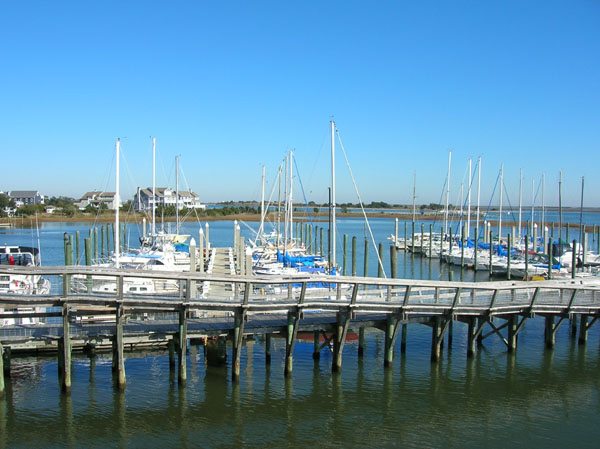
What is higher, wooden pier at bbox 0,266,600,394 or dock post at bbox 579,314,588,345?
wooden pier at bbox 0,266,600,394

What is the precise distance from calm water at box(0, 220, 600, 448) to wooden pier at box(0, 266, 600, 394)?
25.0 inches

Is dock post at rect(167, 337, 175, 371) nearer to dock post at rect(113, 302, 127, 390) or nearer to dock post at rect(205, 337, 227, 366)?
dock post at rect(205, 337, 227, 366)

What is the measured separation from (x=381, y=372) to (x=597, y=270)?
1372 inches

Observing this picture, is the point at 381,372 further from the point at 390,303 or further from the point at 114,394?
the point at 114,394

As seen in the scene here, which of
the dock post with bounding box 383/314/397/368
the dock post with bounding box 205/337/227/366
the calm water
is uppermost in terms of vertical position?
the dock post with bounding box 383/314/397/368

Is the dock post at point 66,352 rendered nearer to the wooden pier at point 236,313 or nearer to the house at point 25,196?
the wooden pier at point 236,313

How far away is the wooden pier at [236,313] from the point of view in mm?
16953

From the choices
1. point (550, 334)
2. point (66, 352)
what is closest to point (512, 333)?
point (550, 334)

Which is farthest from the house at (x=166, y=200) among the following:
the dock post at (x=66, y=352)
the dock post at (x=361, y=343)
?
the dock post at (x=66, y=352)

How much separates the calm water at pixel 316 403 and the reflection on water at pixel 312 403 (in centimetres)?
4

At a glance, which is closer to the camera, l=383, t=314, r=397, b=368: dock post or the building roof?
l=383, t=314, r=397, b=368: dock post

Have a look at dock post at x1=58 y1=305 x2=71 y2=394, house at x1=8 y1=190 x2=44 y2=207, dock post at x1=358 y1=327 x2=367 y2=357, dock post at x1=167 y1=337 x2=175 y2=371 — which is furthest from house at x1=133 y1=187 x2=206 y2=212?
dock post at x1=58 y1=305 x2=71 y2=394

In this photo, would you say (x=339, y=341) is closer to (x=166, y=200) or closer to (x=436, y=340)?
(x=436, y=340)

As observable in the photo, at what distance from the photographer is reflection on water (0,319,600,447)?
1537 cm
